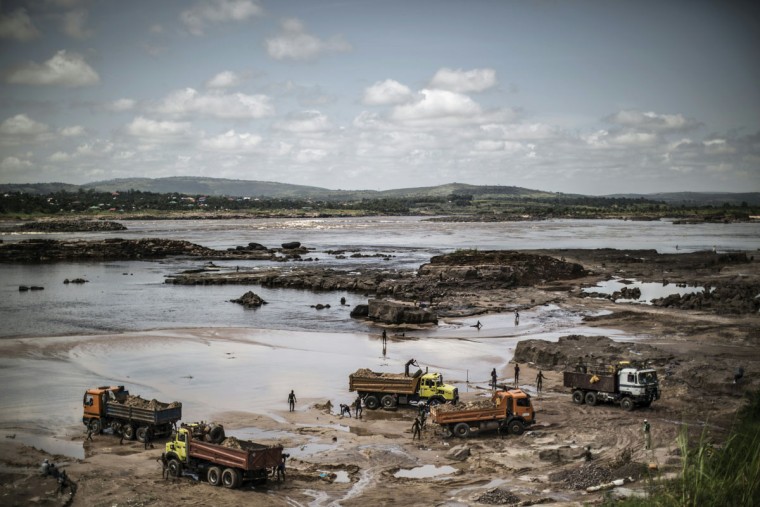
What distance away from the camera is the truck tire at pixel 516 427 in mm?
29536

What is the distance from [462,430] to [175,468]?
12.2 metres

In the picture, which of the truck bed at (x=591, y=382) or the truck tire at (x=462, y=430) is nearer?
the truck tire at (x=462, y=430)

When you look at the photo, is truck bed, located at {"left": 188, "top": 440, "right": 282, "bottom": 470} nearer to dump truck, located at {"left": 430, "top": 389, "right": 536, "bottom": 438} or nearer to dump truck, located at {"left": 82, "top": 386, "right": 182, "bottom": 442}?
dump truck, located at {"left": 82, "top": 386, "right": 182, "bottom": 442}

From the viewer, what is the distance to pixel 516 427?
29.6 metres

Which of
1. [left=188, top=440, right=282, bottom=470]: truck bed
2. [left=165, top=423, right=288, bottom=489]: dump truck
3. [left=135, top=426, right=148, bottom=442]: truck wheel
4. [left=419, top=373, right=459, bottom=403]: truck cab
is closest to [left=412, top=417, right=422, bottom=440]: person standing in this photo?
[left=419, top=373, right=459, bottom=403]: truck cab

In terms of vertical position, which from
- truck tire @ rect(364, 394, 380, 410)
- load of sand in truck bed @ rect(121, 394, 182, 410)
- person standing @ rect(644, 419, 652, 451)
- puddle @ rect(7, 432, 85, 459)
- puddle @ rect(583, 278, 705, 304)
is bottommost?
puddle @ rect(7, 432, 85, 459)

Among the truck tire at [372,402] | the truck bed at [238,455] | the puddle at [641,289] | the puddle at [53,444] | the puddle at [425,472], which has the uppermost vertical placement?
the puddle at [641,289]

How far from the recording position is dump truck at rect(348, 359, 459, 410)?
3400 centimetres

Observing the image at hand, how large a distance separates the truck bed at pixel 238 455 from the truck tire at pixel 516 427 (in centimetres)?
1100

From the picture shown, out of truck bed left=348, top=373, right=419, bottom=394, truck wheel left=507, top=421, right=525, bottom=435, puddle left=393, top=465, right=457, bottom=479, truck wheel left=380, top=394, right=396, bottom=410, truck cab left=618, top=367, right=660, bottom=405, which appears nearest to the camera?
puddle left=393, top=465, right=457, bottom=479

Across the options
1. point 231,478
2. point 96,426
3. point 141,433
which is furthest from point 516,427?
point 96,426

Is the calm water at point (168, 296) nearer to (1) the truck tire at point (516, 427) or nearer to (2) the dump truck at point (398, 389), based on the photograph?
(2) the dump truck at point (398, 389)

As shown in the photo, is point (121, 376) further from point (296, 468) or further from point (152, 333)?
point (296, 468)

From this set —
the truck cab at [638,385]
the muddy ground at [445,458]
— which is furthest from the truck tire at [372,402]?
the truck cab at [638,385]
